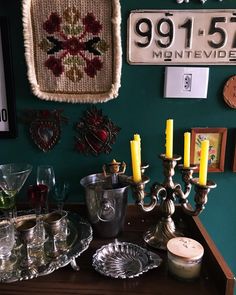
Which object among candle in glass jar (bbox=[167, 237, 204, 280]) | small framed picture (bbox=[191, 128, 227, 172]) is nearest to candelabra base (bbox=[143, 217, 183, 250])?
candle in glass jar (bbox=[167, 237, 204, 280])

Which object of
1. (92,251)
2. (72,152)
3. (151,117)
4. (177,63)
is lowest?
(92,251)

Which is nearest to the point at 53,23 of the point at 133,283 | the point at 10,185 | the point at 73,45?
the point at 73,45

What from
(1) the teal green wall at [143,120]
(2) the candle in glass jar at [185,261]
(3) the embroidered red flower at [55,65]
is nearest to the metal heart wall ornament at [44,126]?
(1) the teal green wall at [143,120]

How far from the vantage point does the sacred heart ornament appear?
941 mm

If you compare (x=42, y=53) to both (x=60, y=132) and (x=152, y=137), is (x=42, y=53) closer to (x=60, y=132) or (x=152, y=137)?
(x=60, y=132)

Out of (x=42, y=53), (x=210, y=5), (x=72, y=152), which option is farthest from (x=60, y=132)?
(x=210, y=5)

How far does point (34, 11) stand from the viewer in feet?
2.79

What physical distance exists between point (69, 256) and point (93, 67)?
20.7 inches

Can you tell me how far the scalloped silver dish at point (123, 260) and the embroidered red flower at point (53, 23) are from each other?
0.62 m

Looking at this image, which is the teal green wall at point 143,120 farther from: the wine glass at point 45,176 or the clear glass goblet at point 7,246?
the clear glass goblet at point 7,246

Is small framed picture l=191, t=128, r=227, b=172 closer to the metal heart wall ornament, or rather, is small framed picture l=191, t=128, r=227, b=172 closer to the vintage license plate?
the vintage license plate

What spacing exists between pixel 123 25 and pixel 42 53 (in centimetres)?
25

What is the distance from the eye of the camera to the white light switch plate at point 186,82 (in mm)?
886

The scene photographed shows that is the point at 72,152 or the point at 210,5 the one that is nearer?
the point at 210,5
